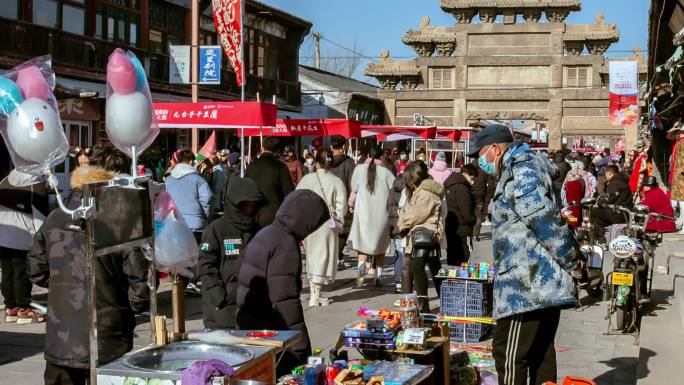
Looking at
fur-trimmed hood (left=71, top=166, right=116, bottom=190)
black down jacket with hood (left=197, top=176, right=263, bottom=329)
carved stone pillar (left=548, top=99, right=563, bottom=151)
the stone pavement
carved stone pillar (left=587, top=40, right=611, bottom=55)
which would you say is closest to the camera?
fur-trimmed hood (left=71, top=166, right=116, bottom=190)

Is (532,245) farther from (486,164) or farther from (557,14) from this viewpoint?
(557,14)

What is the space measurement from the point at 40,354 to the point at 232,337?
171 inches

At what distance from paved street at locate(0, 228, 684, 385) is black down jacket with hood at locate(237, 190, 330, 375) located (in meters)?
2.70

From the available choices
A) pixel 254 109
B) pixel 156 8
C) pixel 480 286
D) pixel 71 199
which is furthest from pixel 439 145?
pixel 71 199

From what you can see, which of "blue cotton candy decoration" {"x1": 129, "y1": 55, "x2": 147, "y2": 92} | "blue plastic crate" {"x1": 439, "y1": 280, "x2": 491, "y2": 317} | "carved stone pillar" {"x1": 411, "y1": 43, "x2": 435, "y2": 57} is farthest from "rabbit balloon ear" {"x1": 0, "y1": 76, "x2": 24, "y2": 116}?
"carved stone pillar" {"x1": 411, "y1": 43, "x2": 435, "y2": 57}

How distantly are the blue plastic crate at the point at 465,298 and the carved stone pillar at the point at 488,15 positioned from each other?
35.7 metres

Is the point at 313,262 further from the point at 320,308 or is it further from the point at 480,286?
the point at 480,286

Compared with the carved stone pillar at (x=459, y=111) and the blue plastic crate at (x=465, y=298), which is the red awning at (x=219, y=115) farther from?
the carved stone pillar at (x=459, y=111)

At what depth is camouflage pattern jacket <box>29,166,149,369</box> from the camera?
189 inches

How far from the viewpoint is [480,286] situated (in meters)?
8.60

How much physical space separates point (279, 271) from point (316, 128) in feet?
42.7

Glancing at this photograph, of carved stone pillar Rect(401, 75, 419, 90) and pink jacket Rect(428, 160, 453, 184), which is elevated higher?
carved stone pillar Rect(401, 75, 419, 90)

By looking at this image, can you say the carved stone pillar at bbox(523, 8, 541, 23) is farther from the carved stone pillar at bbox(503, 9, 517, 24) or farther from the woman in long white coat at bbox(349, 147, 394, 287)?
the woman in long white coat at bbox(349, 147, 394, 287)

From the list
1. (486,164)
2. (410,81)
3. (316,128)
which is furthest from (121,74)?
(410,81)
